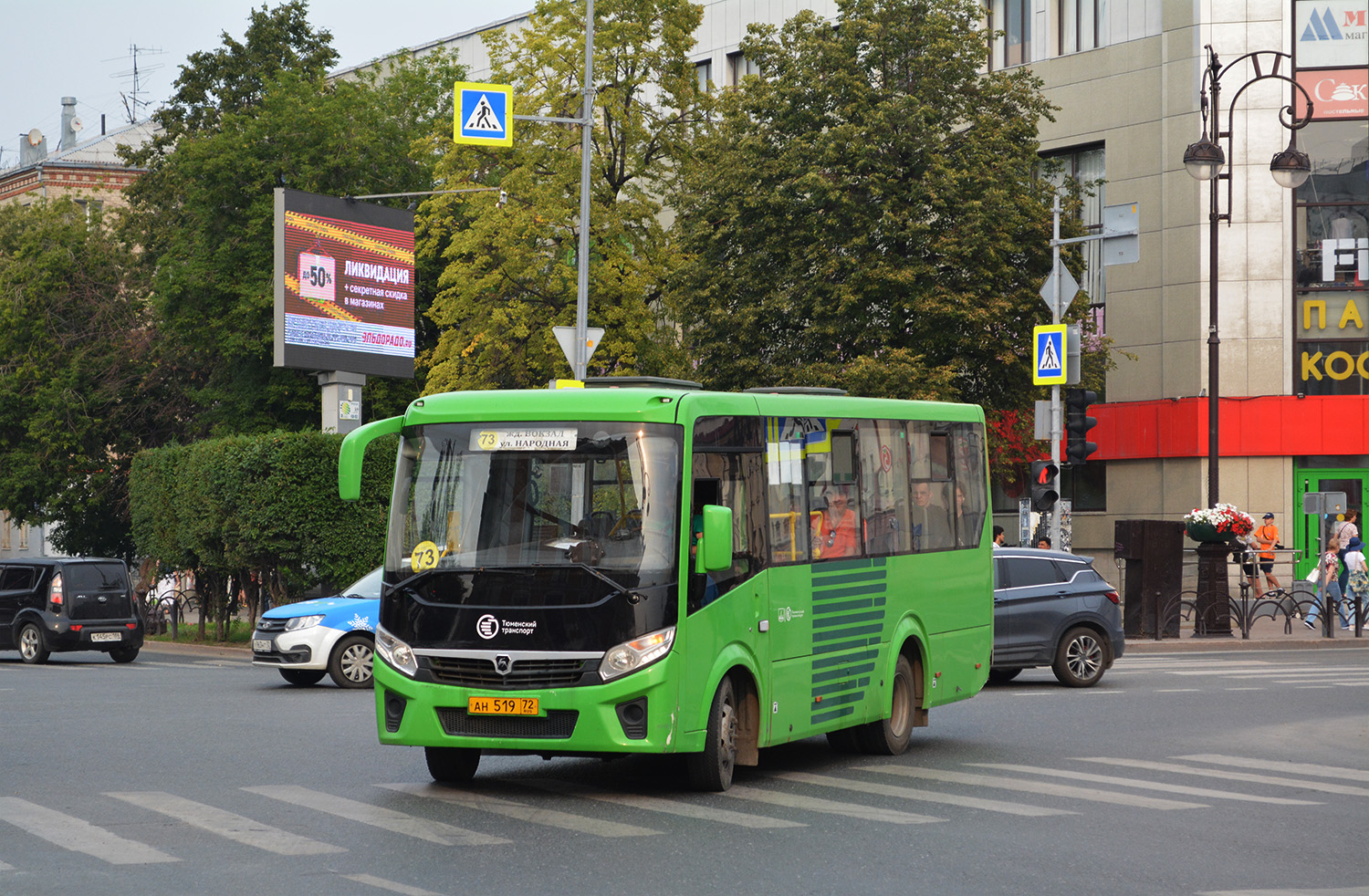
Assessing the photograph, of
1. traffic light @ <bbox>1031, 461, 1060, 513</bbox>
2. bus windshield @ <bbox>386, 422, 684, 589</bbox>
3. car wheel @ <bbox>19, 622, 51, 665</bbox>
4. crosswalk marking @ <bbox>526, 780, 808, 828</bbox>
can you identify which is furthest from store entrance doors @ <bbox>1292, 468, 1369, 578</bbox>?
bus windshield @ <bbox>386, 422, 684, 589</bbox>

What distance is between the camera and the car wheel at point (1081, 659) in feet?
67.4

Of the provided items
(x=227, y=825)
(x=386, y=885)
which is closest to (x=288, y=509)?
(x=227, y=825)

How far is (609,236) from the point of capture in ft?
138

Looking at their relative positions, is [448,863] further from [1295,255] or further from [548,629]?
[1295,255]

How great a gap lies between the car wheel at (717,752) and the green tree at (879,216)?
78.9 ft

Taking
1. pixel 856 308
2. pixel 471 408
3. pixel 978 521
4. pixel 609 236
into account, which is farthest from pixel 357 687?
pixel 609 236

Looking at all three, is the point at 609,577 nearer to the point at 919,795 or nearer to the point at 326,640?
the point at 919,795

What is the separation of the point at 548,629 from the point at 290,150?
35.8 m

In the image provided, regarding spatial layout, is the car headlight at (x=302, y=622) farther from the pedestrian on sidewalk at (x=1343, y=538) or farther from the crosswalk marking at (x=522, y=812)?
the pedestrian on sidewalk at (x=1343, y=538)

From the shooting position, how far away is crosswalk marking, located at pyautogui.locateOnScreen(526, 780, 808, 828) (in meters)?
10.2

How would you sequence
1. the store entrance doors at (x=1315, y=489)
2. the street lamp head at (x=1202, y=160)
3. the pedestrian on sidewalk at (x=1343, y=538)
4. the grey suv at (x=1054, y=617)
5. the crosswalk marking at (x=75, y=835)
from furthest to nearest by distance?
the store entrance doors at (x=1315, y=489) → the pedestrian on sidewalk at (x=1343, y=538) → the street lamp head at (x=1202, y=160) → the grey suv at (x=1054, y=617) → the crosswalk marking at (x=75, y=835)

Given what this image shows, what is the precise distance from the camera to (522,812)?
419 inches

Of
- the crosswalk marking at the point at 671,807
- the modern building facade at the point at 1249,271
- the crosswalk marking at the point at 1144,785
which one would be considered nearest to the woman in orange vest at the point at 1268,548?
the modern building facade at the point at 1249,271

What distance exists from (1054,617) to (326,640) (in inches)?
343
